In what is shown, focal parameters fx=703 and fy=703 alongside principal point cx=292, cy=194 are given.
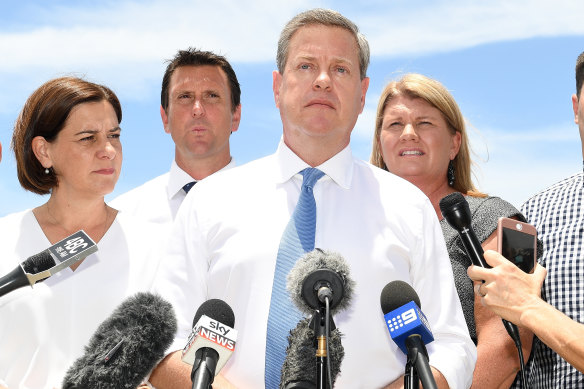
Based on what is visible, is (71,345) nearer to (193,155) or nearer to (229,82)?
(193,155)

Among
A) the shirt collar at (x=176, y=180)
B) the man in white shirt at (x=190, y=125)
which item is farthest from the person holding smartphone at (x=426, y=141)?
the shirt collar at (x=176, y=180)

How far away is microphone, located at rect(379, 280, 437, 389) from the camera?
2.36 meters

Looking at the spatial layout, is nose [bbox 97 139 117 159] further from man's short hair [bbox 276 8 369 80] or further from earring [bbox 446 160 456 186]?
earring [bbox 446 160 456 186]

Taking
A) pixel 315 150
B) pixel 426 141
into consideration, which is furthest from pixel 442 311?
pixel 426 141

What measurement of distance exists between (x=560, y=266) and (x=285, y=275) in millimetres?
1900

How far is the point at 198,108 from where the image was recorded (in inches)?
244

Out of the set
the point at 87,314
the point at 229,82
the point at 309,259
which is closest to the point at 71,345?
the point at 87,314

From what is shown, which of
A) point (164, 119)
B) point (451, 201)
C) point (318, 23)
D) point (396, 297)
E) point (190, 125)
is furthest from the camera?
point (164, 119)

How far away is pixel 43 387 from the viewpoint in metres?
3.92

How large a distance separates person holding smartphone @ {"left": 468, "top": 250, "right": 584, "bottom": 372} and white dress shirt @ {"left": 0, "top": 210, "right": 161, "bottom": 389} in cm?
196

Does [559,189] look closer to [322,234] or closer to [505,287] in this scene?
[505,287]

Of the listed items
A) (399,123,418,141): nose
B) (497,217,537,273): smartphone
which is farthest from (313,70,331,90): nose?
(399,123,418,141): nose

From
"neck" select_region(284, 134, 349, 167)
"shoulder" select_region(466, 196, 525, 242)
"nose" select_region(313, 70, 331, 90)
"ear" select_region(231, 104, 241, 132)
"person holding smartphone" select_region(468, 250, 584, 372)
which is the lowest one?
"person holding smartphone" select_region(468, 250, 584, 372)

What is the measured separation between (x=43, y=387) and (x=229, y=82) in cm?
357
